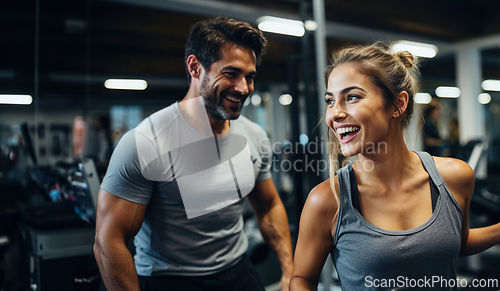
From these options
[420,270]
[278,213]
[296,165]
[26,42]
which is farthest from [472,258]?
[26,42]

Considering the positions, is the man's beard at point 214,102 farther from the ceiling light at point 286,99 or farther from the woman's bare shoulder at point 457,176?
the ceiling light at point 286,99

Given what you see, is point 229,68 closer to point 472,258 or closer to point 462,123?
point 472,258

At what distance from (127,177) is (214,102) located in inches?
16.1

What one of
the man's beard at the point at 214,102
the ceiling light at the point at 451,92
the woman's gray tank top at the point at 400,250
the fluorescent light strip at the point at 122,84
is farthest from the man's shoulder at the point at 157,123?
the ceiling light at the point at 451,92

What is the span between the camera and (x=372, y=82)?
104cm

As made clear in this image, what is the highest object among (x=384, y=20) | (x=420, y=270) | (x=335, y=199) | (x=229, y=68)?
(x=384, y=20)

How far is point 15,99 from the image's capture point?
262 centimetres

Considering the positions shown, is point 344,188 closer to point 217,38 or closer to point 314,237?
point 314,237

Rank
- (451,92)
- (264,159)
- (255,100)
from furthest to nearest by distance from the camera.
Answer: (451,92), (255,100), (264,159)

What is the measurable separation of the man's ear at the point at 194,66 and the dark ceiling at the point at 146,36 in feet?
1.01

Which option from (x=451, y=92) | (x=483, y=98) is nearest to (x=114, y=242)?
(x=451, y=92)

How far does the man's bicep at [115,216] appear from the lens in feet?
3.80

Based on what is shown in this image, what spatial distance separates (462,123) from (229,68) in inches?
229

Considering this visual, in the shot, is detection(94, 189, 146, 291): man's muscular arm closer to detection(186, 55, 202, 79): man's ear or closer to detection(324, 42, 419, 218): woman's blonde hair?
detection(186, 55, 202, 79): man's ear
